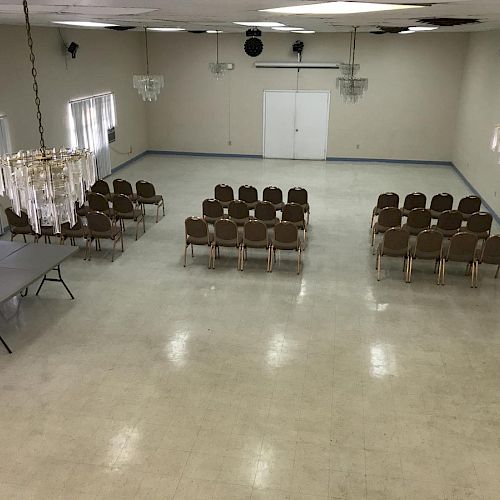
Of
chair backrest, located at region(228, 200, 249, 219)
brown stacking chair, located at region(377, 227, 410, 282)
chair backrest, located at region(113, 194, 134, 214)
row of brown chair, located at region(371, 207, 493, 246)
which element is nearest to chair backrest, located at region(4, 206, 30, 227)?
chair backrest, located at region(113, 194, 134, 214)

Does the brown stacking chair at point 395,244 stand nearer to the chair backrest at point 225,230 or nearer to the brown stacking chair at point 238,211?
the chair backrest at point 225,230

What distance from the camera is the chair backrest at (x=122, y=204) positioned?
996 centimetres

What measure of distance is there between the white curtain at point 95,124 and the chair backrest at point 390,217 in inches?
324

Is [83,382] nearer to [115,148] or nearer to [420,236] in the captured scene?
[420,236]

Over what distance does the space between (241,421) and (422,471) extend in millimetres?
→ 1824

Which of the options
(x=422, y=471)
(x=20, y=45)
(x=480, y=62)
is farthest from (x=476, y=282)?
(x=20, y=45)

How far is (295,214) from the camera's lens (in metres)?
9.67

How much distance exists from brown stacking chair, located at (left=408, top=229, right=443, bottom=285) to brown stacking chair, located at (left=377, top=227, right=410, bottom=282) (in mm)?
159

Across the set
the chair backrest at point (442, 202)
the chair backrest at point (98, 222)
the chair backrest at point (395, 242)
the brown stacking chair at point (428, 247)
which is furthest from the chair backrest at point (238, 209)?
the chair backrest at point (442, 202)

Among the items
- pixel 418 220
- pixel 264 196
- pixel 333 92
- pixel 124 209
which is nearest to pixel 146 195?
pixel 124 209

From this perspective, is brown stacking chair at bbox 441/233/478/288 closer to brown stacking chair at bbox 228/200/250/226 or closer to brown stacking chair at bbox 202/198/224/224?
brown stacking chair at bbox 228/200/250/226

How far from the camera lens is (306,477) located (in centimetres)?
460

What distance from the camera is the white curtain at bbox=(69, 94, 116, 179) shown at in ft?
43.0

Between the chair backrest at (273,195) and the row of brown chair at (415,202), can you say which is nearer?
the row of brown chair at (415,202)
